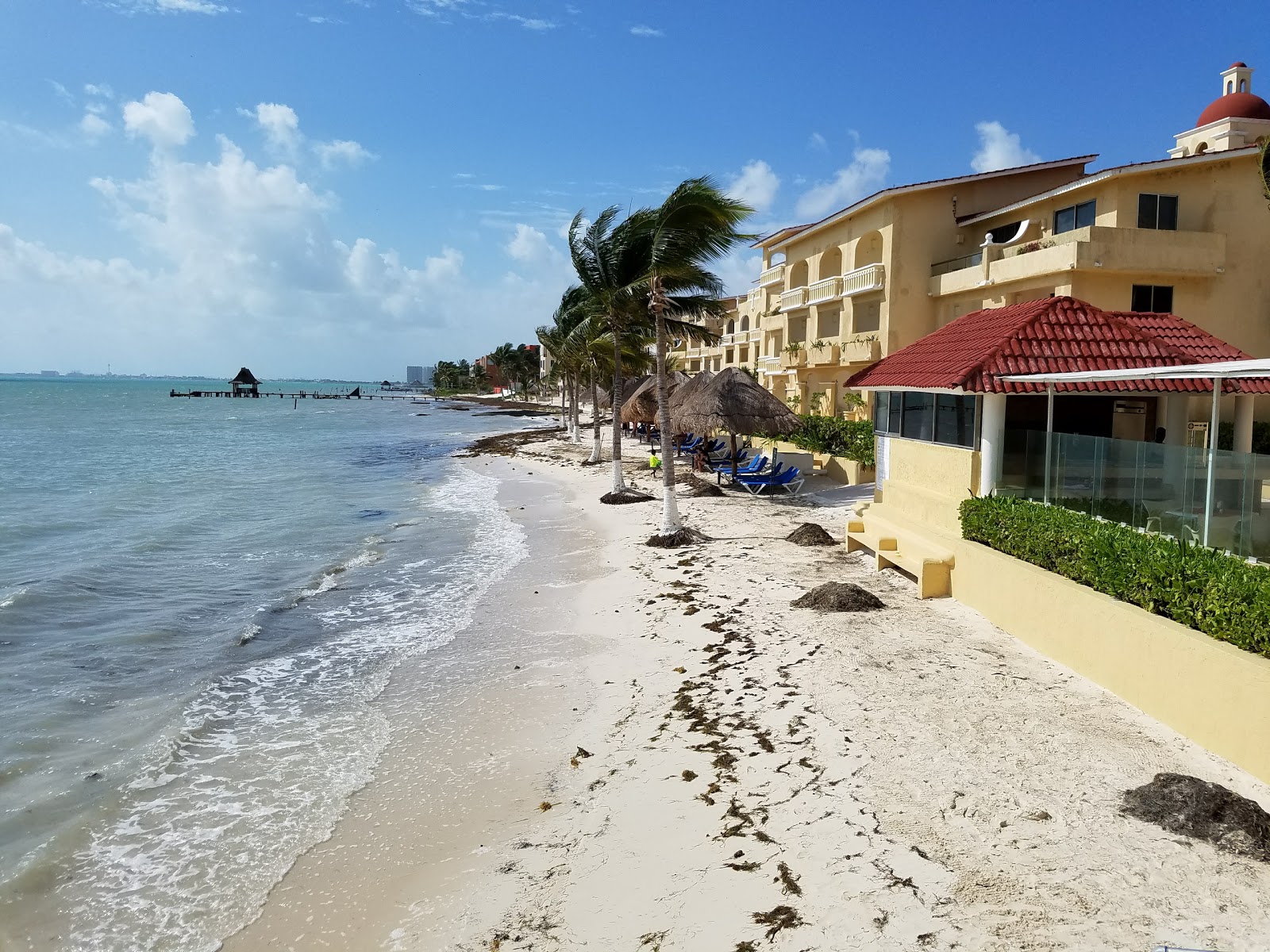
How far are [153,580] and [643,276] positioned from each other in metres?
12.0

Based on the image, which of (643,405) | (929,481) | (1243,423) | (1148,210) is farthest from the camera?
(643,405)

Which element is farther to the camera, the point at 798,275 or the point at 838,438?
the point at 798,275

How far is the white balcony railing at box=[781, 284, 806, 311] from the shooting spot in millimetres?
32938

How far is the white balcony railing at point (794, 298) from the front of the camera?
3294 centimetres

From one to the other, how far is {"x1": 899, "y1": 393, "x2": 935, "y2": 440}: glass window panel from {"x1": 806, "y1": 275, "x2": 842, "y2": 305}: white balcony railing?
1786cm

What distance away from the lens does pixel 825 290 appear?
3067cm

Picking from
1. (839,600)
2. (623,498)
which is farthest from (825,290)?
(839,600)

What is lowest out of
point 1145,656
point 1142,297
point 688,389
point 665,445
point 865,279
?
point 1145,656

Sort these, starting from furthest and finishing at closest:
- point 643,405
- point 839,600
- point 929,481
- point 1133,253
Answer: point 643,405
point 1133,253
point 929,481
point 839,600

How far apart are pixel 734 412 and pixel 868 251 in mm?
12222

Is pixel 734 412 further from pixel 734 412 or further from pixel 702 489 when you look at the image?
pixel 702 489

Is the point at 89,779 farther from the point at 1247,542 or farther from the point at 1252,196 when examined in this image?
the point at 1252,196

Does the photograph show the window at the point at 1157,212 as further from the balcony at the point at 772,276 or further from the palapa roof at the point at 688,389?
the balcony at the point at 772,276

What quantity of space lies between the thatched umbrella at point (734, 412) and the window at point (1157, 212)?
32.6 feet
